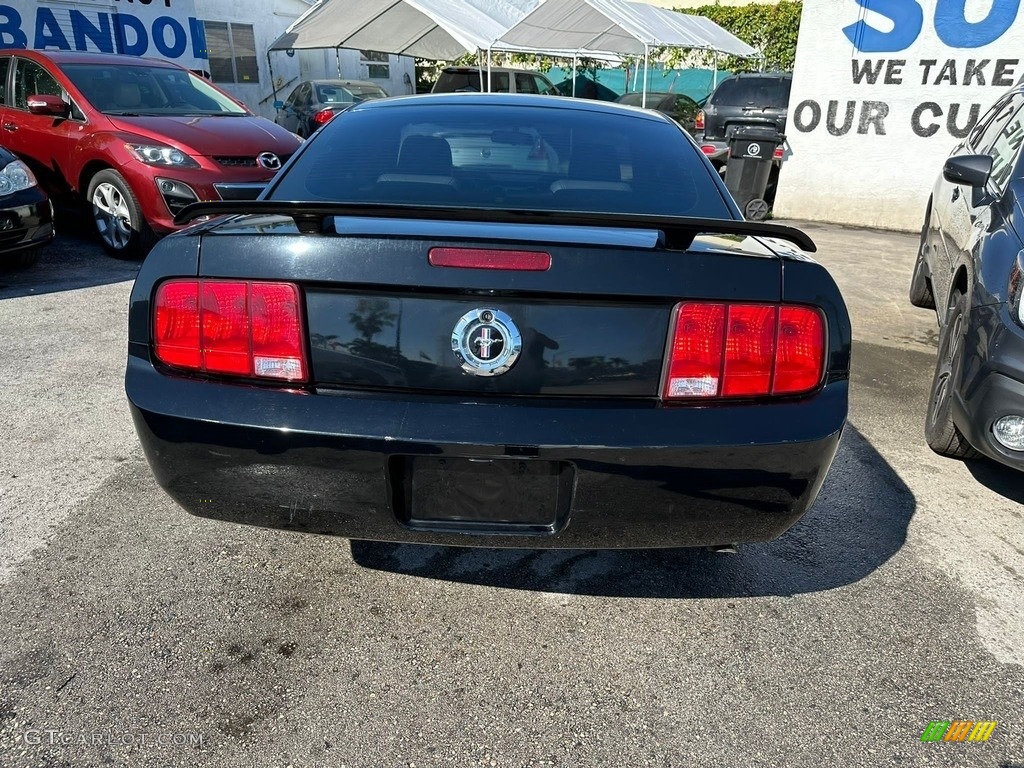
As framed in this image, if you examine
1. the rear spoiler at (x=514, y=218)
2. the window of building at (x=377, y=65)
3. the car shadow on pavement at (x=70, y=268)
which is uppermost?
the window of building at (x=377, y=65)

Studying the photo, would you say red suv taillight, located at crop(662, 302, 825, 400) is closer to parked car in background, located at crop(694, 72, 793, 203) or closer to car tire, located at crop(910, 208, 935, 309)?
car tire, located at crop(910, 208, 935, 309)

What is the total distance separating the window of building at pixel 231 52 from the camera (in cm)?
1703

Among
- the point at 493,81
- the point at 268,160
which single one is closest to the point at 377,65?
the point at 493,81

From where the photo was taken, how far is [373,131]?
2734mm

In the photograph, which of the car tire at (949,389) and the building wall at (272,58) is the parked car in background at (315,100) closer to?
the building wall at (272,58)

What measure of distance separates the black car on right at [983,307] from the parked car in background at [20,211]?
619 cm

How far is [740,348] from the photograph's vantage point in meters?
1.79

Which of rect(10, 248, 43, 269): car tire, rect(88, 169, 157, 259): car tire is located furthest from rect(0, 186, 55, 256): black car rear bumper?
rect(88, 169, 157, 259): car tire

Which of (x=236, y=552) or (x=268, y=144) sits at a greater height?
(x=268, y=144)

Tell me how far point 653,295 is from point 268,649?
1421 millimetres

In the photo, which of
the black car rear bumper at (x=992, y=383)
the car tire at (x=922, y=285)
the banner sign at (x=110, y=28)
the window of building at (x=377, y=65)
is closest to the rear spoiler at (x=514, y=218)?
the black car rear bumper at (x=992, y=383)

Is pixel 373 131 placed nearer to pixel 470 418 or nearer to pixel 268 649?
pixel 470 418

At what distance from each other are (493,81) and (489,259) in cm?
1507

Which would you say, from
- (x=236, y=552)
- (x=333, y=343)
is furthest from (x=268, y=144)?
(x=333, y=343)
